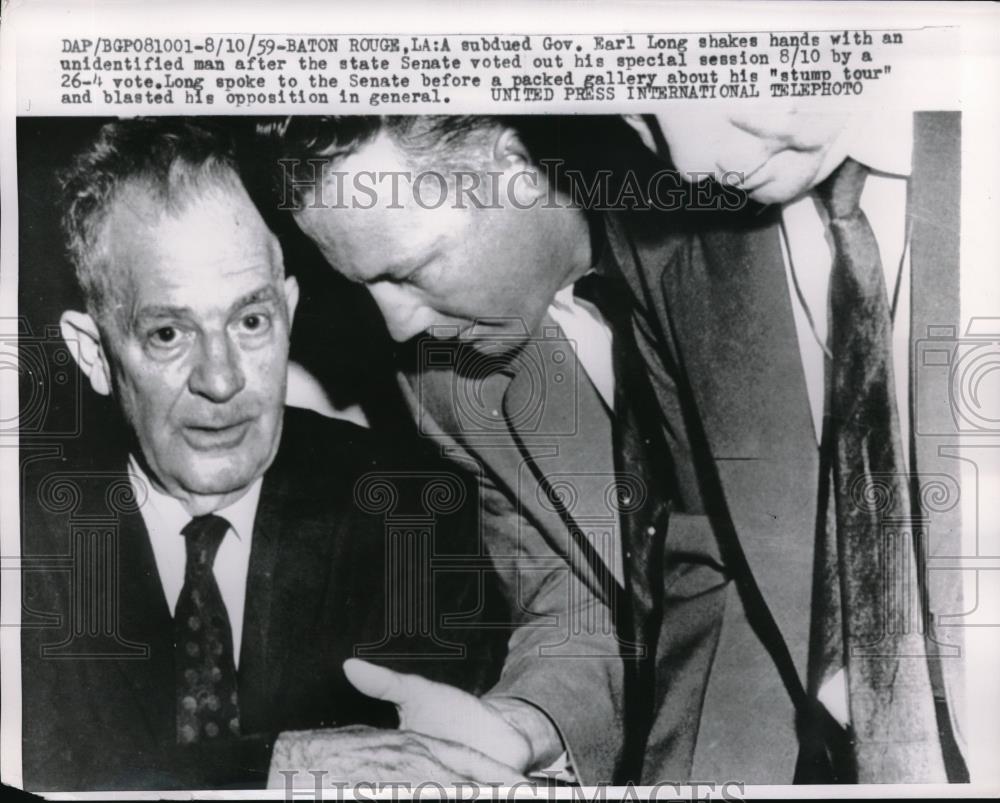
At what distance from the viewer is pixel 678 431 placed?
230 centimetres

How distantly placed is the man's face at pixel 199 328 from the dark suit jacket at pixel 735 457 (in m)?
0.73

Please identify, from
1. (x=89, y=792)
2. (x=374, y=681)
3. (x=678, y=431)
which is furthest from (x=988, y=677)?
(x=89, y=792)

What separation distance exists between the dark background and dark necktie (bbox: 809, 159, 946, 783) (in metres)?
0.89

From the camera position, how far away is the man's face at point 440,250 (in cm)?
227

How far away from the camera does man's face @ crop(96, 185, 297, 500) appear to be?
2.25 meters

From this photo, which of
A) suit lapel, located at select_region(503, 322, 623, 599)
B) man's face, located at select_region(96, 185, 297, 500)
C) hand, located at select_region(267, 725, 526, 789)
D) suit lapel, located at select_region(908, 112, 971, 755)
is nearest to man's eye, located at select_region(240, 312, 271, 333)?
man's face, located at select_region(96, 185, 297, 500)

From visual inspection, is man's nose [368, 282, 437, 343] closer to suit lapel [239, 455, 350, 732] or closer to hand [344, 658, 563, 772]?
suit lapel [239, 455, 350, 732]

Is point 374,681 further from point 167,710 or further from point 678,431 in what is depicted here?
point 678,431

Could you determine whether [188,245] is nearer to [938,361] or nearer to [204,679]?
[204,679]

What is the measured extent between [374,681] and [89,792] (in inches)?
24.7

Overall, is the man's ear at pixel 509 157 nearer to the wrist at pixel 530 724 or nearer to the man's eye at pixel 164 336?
the man's eye at pixel 164 336

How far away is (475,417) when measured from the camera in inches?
Result: 90.3

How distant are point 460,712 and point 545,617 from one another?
0.25m

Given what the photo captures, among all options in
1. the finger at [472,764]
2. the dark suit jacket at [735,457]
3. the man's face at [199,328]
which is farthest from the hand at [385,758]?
the man's face at [199,328]
